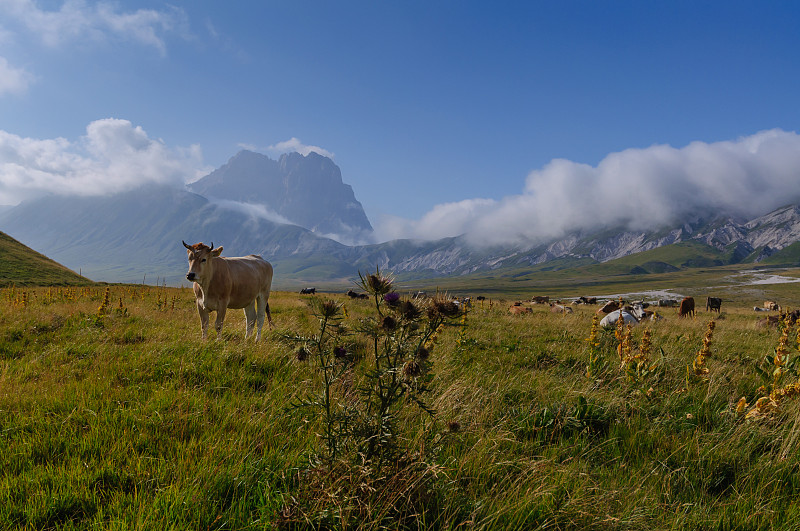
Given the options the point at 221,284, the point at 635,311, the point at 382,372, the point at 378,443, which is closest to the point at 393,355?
the point at 382,372

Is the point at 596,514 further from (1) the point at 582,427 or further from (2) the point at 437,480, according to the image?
(1) the point at 582,427

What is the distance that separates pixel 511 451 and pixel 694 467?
1633mm

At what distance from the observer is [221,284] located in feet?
27.9

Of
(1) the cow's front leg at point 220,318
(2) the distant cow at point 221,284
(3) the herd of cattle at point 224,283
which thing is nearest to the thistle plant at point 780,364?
(3) the herd of cattle at point 224,283

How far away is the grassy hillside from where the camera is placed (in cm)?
4908

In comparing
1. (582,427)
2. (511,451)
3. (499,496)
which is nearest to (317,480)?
(499,496)

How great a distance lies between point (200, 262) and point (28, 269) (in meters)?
72.5

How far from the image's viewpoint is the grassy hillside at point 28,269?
49078 mm

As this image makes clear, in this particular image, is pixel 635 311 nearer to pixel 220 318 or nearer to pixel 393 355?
pixel 220 318

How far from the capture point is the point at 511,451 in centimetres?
302

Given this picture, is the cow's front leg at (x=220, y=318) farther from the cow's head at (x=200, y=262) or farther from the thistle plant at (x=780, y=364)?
the thistle plant at (x=780, y=364)

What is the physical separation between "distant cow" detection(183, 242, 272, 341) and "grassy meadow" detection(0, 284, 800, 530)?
2.49 meters

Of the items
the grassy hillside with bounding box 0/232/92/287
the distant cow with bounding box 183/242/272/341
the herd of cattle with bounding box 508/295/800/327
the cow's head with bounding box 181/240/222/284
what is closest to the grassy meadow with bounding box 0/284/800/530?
the cow's head with bounding box 181/240/222/284

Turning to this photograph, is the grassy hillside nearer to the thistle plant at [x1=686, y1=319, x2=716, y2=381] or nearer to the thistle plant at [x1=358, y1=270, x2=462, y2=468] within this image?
the thistle plant at [x1=358, y1=270, x2=462, y2=468]
